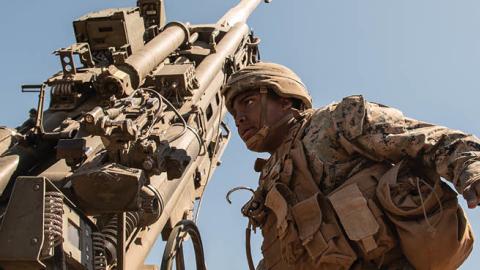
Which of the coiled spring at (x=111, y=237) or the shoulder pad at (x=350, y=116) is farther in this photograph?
the coiled spring at (x=111, y=237)

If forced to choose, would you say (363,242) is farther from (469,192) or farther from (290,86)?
(290,86)

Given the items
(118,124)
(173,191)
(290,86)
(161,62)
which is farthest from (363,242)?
(161,62)

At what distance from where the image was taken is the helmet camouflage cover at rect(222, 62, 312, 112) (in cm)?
523

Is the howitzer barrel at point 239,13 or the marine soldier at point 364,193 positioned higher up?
the marine soldier at point 364,193

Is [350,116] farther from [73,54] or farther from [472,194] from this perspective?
[73,54]

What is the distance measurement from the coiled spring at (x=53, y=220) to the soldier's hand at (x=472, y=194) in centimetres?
219

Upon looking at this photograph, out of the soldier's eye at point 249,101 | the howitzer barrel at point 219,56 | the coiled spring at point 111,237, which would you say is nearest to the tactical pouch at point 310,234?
the soldier's eye at point 249,101

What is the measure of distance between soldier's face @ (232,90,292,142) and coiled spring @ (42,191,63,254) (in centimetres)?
116

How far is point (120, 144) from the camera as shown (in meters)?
6.52

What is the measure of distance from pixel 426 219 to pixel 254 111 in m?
1.37

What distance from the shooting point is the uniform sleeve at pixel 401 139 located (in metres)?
4.22

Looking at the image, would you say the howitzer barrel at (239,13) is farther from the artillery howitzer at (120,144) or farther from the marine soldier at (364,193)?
the marine soldier at (364,193)

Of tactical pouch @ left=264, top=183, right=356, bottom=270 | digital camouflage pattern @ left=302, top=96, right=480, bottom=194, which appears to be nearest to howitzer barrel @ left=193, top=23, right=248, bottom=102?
digital camouflage pattern @ left=302, top=96, right=480, bottom=194

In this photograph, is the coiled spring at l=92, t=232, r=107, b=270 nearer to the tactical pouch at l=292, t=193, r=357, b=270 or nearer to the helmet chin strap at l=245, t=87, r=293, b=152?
the helmet chin strap at l=245, t=87, r=293, b=152
